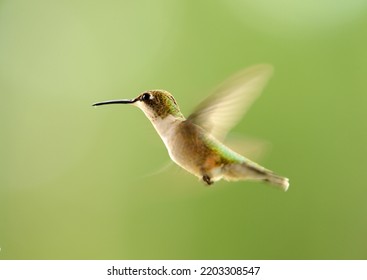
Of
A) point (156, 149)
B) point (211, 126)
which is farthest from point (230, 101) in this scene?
point (156, 149)

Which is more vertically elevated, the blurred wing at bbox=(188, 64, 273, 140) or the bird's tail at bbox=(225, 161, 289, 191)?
the blurred wing at bbox=(188, 64, 273, 140)

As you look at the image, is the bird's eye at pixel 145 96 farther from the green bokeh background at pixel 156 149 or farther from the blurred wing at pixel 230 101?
the green bokeh background at pixel 156 149

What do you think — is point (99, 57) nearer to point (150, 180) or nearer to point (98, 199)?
point (98, 199)

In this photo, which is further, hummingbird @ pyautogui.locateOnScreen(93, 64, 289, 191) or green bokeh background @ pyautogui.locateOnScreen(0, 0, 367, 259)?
green bokeh background @ pyautogui.locateOnScreen(0, 0, 367, 259)

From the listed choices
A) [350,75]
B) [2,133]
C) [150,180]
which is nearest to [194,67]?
[350,75]

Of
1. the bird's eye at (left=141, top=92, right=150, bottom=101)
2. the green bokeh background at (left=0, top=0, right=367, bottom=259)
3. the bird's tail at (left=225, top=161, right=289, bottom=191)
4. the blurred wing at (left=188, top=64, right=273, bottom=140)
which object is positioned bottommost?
the bird's tail at (left=225, top=161, right=289, bottom=191)

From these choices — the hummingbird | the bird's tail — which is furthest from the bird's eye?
the bird's tail

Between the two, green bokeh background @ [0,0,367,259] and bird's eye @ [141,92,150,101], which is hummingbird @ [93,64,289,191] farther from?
green bokeh background @ [0,0,367,259]

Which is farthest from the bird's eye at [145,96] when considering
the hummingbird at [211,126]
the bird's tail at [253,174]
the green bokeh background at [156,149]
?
the green bokeh background at [156,149]
